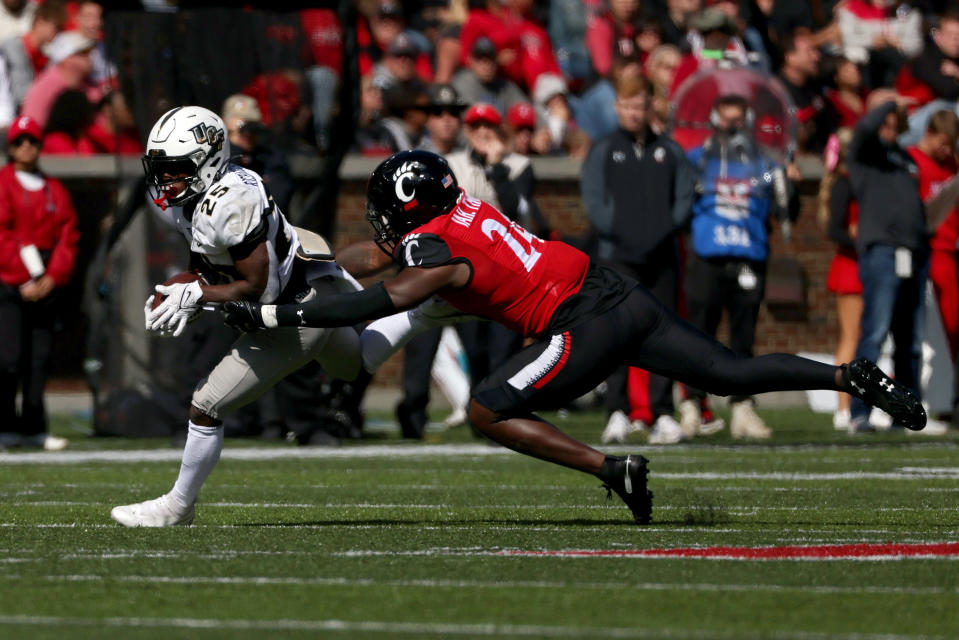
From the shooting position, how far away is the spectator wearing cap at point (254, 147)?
39.5ft

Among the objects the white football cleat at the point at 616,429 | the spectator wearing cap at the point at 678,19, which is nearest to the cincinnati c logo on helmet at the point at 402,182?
the white football cleat at the point at 616,429

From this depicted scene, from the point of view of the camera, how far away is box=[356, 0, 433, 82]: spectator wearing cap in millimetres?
16969

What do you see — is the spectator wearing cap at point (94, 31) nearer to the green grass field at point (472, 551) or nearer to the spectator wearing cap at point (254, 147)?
the spectator wearing cap at point (254, 147)

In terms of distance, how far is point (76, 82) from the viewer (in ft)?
49.0

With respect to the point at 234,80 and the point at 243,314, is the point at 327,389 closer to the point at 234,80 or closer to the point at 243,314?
the point at 234,80

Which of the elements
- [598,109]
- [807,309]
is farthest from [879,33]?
[598,109]

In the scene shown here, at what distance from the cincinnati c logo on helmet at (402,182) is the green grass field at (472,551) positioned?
1264 mm

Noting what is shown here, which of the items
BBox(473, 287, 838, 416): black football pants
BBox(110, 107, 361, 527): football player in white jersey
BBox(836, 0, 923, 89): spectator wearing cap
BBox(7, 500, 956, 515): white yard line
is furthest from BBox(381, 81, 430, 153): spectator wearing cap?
BBox(473, 287, 838, 416): black football pants

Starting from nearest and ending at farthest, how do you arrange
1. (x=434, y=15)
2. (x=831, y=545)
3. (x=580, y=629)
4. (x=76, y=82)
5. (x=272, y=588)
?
(x=580, y=629) < (x=272, y=588) < (x=831, y=545) < (x=76, y=82) < (x=434, y=15)

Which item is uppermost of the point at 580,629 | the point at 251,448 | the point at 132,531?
the point at 580,629

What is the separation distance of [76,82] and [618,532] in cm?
910

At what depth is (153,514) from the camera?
23.9ft

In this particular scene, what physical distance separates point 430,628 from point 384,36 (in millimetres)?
12634

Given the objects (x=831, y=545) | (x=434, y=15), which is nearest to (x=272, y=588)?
(x=831, y=545)
